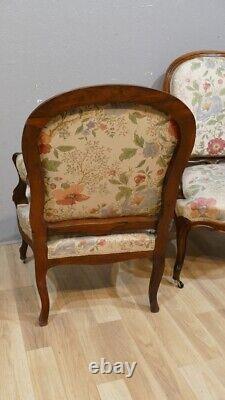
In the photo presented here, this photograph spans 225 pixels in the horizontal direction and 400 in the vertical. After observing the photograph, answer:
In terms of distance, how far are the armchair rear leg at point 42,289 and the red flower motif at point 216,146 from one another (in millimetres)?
968

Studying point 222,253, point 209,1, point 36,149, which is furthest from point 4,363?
point 209,1

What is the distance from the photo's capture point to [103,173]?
1.29m

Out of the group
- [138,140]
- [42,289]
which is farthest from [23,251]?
[138,140]

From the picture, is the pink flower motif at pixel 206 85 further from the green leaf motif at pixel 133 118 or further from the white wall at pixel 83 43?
the green leaf motif at pixel 133 118

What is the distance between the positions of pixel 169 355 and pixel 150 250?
364mm

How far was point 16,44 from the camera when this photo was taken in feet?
5.64

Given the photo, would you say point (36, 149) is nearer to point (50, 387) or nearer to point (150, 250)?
point (150, 250)

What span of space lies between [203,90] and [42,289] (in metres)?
1.12

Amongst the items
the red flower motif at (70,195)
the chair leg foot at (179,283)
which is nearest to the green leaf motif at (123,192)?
the red flower motif at (70,195)

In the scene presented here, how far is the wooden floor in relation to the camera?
4.30ft

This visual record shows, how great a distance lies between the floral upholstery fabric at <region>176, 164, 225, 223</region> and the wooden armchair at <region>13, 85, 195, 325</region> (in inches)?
9.1

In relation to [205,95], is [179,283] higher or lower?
lower

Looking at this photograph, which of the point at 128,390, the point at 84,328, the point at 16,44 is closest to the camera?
the point at 128,390

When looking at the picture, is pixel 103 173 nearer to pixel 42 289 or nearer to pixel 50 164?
pixel 50 164
